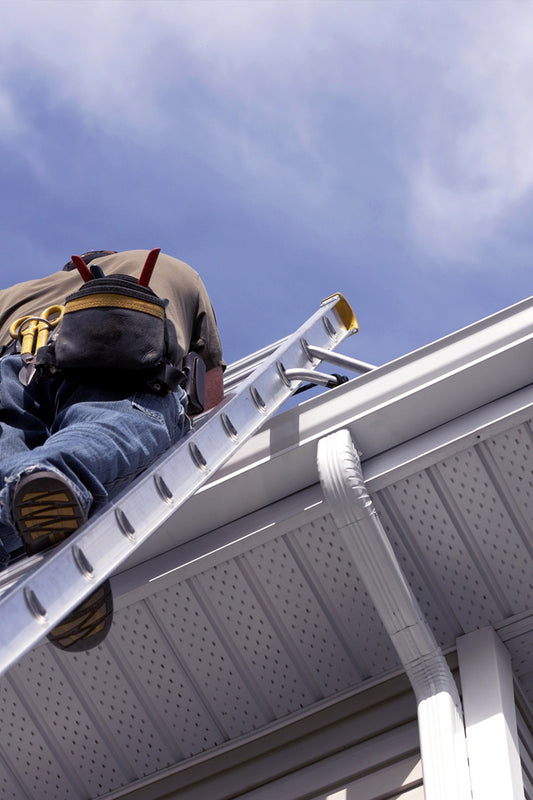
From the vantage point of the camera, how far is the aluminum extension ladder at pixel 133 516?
1.89 meters

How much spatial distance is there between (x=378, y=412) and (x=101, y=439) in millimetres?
1051

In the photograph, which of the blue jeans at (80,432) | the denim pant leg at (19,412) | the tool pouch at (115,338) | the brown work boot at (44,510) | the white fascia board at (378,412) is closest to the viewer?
the brown work boot at (44,510)

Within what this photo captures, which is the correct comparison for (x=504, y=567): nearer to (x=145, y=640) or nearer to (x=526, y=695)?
(x=526, y=695)

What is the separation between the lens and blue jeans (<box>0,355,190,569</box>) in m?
2.37

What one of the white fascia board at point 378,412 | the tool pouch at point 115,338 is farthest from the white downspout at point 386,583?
the tool pouch at point 115,338

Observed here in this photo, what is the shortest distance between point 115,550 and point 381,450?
4.44 ft

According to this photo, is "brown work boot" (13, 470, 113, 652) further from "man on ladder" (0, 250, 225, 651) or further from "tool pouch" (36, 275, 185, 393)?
"tool pouch" (36, 275, 185, 393)

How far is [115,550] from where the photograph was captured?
2.20 m

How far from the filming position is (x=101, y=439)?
2.54 m

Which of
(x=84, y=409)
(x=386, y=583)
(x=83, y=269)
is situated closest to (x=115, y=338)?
(x=84, y=409)

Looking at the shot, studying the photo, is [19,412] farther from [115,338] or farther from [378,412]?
[378,412]

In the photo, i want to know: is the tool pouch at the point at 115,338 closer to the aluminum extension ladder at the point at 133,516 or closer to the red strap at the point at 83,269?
the red strap at the point at 83,269

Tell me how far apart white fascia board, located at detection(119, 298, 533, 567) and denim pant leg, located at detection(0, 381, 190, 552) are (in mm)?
370

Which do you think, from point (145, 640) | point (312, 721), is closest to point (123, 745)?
point (145, 640)
